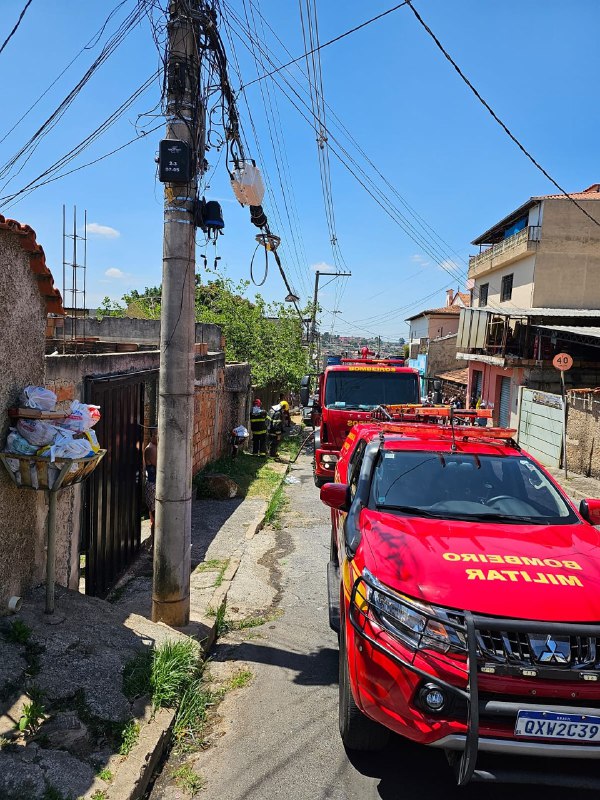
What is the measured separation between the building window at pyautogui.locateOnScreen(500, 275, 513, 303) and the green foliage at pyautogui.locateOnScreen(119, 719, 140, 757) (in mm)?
28642

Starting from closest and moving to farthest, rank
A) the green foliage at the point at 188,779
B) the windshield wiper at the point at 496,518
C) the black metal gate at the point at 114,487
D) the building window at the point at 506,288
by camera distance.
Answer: the green foliage at the point at 188,779, the windshield wiper at the point at 496,518, the black metal gate at the point at 114,487, the building window at the point at 506,288

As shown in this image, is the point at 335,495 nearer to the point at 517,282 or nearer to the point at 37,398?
the point at 37,398

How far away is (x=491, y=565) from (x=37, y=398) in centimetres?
315

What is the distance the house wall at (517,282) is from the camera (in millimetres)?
26281

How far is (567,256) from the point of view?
25.4 metres

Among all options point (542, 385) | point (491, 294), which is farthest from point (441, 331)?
point (542, 385)

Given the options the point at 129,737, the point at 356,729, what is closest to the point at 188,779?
Answer: the point at 129,737

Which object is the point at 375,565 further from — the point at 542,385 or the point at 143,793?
the point at 542,385

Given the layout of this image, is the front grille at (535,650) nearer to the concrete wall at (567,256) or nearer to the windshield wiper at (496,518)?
the windshield wiper at (496,518)

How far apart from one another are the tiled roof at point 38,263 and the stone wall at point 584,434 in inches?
509

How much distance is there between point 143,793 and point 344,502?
2116mm

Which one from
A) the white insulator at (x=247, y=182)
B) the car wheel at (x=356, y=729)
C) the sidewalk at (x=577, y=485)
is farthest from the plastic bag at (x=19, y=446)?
the sidewalk at (x=577, y=485)

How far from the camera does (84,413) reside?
4.46 meters

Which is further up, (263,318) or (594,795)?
(263,318)
